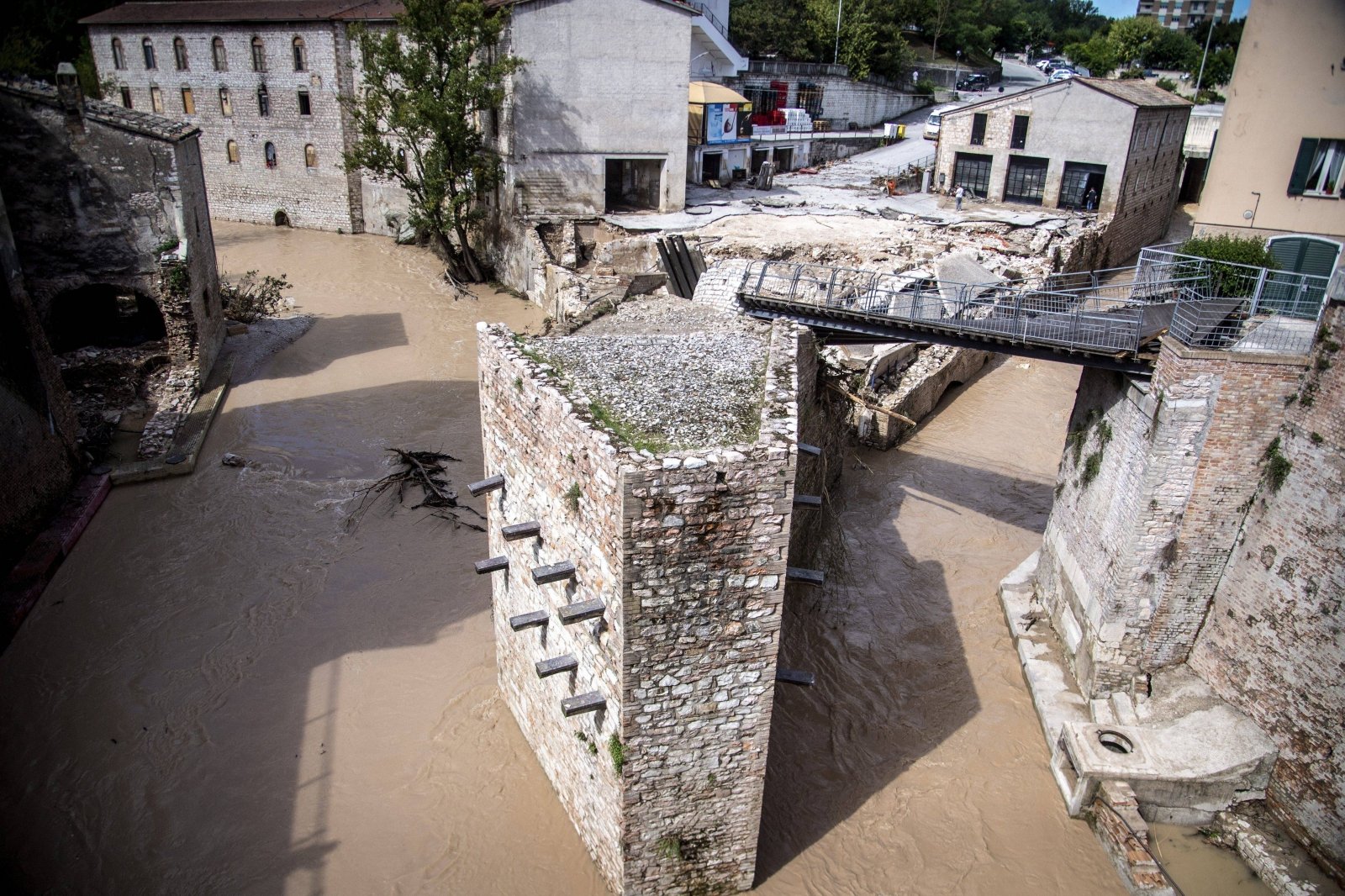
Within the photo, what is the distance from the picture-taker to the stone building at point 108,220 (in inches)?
623

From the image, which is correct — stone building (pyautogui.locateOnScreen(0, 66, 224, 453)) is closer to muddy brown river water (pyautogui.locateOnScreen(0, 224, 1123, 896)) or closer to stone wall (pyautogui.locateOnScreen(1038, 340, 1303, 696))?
muddy brown river water (pyautogui.locateOnScreen(0, 224, 1123, 896))

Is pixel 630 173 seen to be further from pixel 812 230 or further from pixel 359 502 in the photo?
pixel 359 502

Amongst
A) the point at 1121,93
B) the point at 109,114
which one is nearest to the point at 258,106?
the point at 109,114

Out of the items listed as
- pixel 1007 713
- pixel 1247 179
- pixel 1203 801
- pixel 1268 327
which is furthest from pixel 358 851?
pixel 1247 179

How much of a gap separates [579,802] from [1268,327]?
28.7 ft

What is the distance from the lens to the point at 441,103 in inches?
883

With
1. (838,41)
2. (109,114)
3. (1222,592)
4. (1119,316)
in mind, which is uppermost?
(838,41)

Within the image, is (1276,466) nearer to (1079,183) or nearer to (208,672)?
(208,672)

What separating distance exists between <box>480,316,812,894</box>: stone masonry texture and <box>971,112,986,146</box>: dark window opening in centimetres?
2058

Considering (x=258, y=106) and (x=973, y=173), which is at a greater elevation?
(x=258, y=106)

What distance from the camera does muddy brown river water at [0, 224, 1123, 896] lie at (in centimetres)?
880

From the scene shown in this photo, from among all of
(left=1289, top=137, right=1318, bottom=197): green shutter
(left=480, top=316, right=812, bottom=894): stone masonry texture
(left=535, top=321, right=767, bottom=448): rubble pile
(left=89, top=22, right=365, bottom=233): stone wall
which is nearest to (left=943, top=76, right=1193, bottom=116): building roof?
(left=1289, top=137, right=1318, bottom=197): green shutter

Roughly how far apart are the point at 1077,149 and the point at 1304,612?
18.8m

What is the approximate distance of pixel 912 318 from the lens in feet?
40.1
